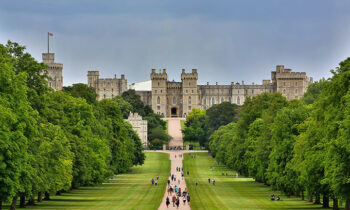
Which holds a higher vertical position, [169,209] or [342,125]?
[342,125]

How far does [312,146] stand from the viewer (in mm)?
35438

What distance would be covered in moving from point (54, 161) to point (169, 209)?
6.43 meters

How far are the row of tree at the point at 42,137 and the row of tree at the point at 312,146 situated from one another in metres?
11.6

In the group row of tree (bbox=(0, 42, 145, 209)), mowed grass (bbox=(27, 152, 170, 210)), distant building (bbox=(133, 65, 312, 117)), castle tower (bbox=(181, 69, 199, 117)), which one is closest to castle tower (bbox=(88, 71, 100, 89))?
distant building (bbox=(133, 65, 312, 117))

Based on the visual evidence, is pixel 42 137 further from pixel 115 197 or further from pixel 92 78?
pixel 92 78

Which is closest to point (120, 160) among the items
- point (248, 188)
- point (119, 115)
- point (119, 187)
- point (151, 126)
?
point (119, 115)

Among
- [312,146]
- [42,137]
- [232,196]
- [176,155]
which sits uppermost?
[42,137]

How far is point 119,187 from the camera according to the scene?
2288 inches

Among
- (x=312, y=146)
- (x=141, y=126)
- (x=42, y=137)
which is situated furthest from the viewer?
(x=141, y=126)

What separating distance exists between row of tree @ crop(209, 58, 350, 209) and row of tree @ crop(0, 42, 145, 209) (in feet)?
38.1

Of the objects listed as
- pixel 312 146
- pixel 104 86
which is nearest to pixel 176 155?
pixel 312 146

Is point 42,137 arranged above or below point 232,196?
above

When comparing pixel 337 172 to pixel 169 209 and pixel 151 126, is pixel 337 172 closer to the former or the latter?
pixel 169 209

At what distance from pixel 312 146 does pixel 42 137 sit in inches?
506
